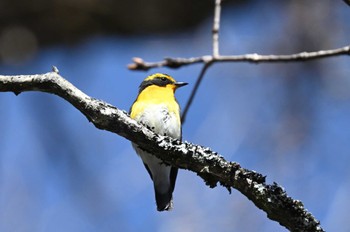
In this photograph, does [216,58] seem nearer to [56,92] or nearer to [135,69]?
[135,69]

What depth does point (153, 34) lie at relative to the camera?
192 inches

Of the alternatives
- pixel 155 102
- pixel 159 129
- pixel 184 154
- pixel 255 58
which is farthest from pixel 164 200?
pixel 255 58

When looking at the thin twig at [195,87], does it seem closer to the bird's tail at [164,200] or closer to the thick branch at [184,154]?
the thick branch at [184,154]

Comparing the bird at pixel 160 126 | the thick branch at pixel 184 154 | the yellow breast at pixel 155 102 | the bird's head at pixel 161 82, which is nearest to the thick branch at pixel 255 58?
the thick branch at pixel 184 154

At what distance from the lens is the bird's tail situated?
147 inches

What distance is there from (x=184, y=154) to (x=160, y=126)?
59.6 inches

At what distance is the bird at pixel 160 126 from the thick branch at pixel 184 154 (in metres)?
1.37

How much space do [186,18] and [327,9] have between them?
3.40 feet

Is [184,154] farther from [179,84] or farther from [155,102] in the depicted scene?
[179,84]

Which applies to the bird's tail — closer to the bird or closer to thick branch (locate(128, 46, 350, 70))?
the bird

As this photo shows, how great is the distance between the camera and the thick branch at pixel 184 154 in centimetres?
218

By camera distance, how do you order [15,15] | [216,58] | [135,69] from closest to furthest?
[216,58] < [135,69] < [15,15]

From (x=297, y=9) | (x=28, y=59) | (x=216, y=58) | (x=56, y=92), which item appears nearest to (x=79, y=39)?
(x=28, y=59)

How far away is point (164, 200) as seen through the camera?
3.75 metres
